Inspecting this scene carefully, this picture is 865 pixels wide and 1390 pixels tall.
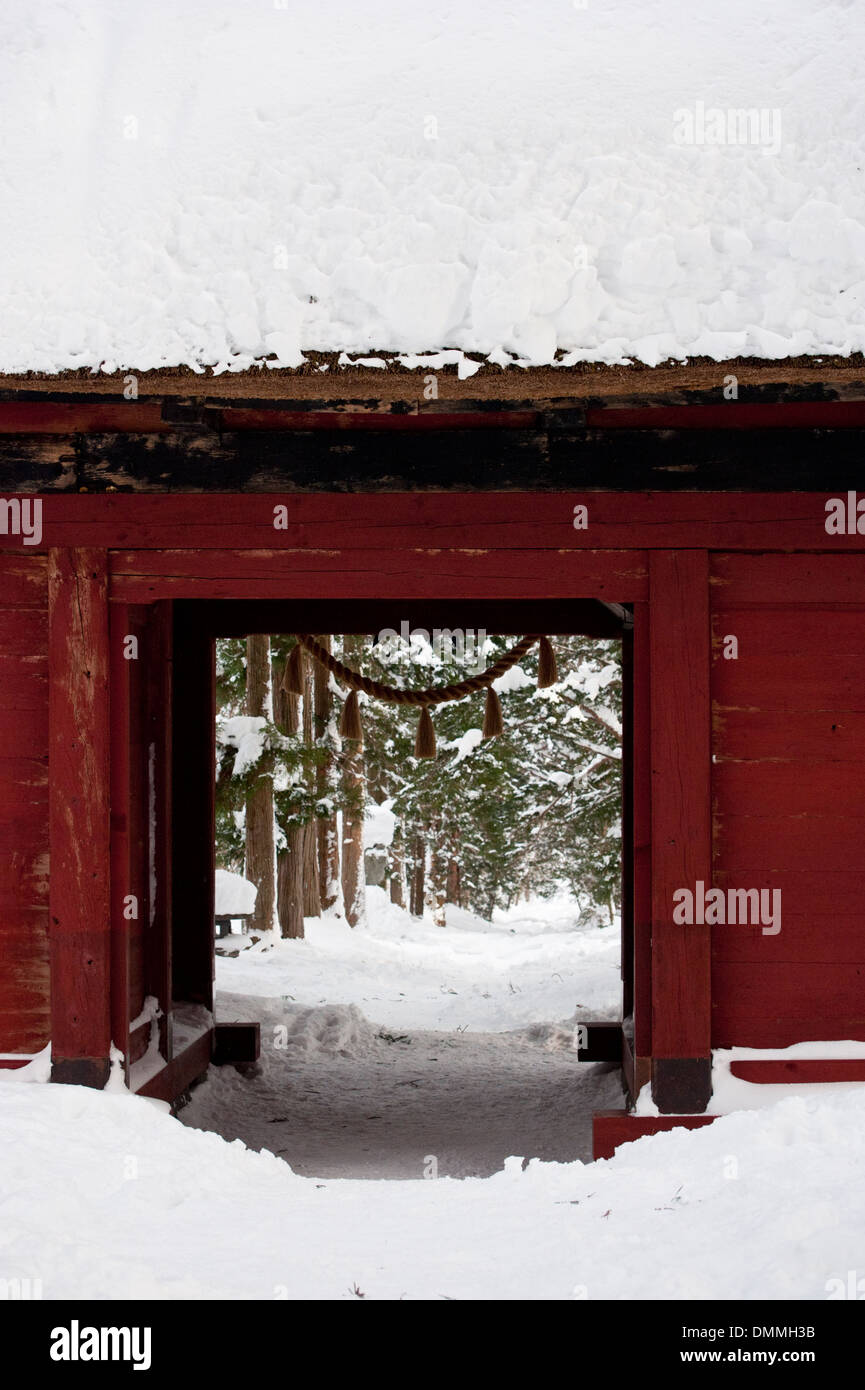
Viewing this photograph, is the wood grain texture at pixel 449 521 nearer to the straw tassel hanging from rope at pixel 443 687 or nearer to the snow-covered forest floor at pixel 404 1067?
the straw tassel hanging from rope at pixel 443 687

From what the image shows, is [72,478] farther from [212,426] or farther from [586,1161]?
[586,1161]

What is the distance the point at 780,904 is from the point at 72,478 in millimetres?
3327

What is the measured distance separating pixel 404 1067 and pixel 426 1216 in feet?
14.6

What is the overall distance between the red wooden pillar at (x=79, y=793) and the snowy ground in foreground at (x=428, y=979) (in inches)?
210

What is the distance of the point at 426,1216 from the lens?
3.41m

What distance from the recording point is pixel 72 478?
4.37m

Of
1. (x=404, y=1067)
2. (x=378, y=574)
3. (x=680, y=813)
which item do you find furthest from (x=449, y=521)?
(x=404, y=1067)

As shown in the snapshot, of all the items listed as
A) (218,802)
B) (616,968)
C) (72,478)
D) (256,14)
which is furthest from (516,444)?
(616,968)

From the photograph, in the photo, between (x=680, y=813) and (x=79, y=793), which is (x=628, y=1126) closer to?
(x=680, y=813)

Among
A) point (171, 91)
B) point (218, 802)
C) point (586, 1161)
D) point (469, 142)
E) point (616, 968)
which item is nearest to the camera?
point (469, 142)

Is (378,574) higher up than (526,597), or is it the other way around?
(378,574)

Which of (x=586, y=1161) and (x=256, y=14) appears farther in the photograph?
(x=586, y=1161)

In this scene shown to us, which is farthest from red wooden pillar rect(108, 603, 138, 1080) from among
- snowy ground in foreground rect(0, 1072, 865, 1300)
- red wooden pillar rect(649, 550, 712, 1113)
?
red wooden pillar rect(649, 550, 712, 1113)

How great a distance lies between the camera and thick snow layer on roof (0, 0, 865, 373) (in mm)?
3771
